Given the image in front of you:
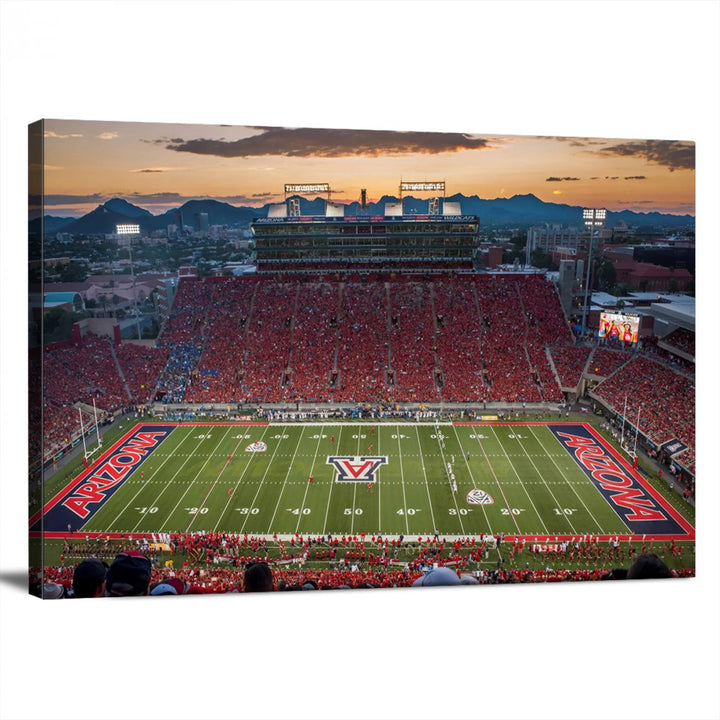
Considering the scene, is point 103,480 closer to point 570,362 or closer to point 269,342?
point 269,342

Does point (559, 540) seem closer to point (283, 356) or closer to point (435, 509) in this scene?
point (435, 509)

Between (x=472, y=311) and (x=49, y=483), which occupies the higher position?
(x=472, y=311)

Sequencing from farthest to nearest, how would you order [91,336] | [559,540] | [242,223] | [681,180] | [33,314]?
[242,223] < [91,336] < [681,180] < [559,540] < [33,314]

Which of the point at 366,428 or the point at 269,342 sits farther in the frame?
the point at 269,342

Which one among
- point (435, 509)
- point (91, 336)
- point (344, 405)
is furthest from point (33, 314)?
point (344, 405)

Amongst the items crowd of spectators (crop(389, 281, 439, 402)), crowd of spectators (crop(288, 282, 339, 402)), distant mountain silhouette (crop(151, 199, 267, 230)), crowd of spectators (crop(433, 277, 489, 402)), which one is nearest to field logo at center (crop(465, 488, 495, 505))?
crowd of spectators (crop(433, 277, 489, 402))

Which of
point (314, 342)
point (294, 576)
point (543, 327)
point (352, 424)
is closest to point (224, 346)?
point (314, 342)
